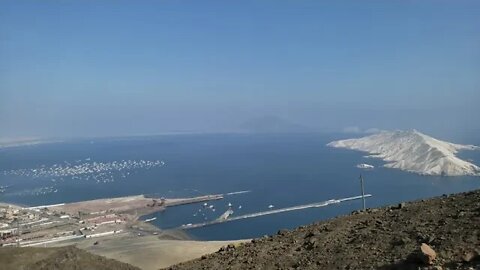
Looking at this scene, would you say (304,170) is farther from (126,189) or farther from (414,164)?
(126,189)

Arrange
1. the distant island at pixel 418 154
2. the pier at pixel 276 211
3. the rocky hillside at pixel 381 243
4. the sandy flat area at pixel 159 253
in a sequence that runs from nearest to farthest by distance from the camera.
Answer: the rocky hillside at pixel 381 243, the sandy flat area at pixel 159 253, the pier at pixel 276 211, the distant island at pixel 418 154

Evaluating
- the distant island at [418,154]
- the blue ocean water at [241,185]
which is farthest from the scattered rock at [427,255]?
the distant island at [418,154]

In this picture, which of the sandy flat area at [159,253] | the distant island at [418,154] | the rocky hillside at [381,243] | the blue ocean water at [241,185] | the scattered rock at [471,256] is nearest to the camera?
the scattered rock at [471,256]

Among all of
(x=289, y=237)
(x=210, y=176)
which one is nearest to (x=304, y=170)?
(x=210, y=176)

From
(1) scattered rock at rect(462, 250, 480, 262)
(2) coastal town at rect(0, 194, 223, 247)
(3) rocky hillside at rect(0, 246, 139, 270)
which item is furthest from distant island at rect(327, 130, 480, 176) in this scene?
(1) scattered rock at rect(462, 250, 480, 262)

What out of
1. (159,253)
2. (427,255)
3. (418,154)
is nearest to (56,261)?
(427,255)

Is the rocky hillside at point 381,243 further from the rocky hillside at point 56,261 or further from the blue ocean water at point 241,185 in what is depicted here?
the blue ocean water at point 241,185

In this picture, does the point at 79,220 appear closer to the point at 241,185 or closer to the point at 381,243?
the point at 241,185
